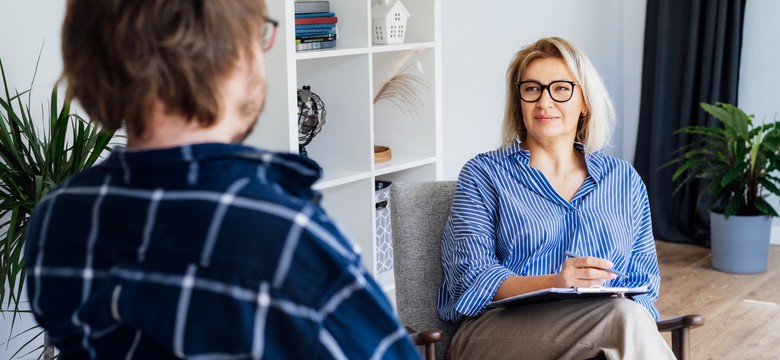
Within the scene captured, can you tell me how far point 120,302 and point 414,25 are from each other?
2499 millimetres

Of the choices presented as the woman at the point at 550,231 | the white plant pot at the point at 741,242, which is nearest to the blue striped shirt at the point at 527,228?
the woman at the point at 550,231

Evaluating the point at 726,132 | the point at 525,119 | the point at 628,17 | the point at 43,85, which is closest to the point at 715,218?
the point at 726,132

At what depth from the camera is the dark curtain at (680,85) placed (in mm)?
4672

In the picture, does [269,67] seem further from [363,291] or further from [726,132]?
[726,132]

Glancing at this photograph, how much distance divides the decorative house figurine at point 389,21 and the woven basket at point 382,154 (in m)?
0.35

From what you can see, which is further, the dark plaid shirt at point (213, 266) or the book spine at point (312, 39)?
the book spine at point (312, 39)

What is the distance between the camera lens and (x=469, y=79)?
421 centimetres

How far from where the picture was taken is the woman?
1.96 meters

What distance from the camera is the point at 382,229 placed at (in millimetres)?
3201

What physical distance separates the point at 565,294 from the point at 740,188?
8.92 ft

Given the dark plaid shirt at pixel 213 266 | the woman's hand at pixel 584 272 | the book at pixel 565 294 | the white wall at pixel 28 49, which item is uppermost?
the white wall at pixel 28 49

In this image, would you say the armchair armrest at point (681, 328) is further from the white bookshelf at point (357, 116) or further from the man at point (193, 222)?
the man at point (193, 222)

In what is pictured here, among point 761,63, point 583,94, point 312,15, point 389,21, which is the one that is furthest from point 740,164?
point 312,15

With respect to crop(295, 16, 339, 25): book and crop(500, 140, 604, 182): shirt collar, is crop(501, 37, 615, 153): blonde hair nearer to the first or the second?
crop(500, 140, 604, 182): shirt collar
